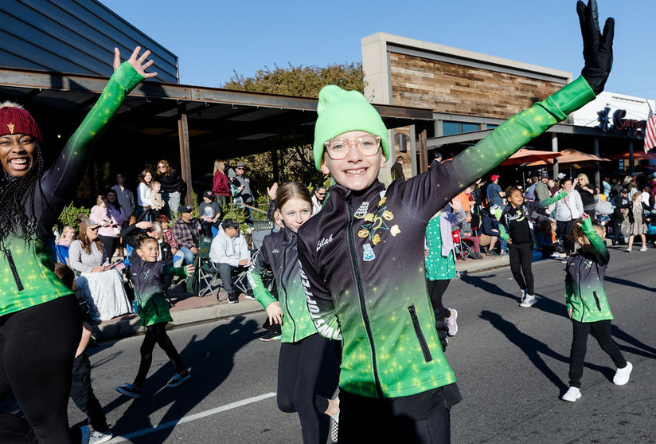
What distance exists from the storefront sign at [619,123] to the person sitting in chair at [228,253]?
86.7 ft

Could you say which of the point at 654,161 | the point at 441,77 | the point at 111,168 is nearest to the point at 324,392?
the point at 111,168

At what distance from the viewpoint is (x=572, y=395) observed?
15.9 ft

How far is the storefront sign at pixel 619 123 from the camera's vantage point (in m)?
31.0

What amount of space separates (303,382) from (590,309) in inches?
117

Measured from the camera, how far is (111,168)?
56.0 ft

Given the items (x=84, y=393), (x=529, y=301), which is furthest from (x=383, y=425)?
(x=529, y=301)

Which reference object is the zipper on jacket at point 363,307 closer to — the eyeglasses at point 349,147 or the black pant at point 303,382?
Result: the eyeglasses at point 349,147

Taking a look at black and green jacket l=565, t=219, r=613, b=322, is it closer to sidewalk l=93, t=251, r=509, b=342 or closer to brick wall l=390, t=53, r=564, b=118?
sidewalk l=93, t=251, r=509, b=342

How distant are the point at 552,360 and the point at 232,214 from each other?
900 centimetres

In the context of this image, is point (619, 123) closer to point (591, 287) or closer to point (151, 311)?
point (591, 287)

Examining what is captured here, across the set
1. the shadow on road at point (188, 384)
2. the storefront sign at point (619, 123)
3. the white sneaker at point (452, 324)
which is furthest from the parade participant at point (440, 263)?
the storefront sign at point (619, 123)

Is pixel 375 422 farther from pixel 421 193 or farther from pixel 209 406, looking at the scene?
pixel 209 406

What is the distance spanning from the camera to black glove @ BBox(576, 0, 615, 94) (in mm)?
1929

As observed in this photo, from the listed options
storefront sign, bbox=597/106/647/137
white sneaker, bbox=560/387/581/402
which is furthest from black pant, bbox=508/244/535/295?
storefront sign, bbox=597/106/647/137
